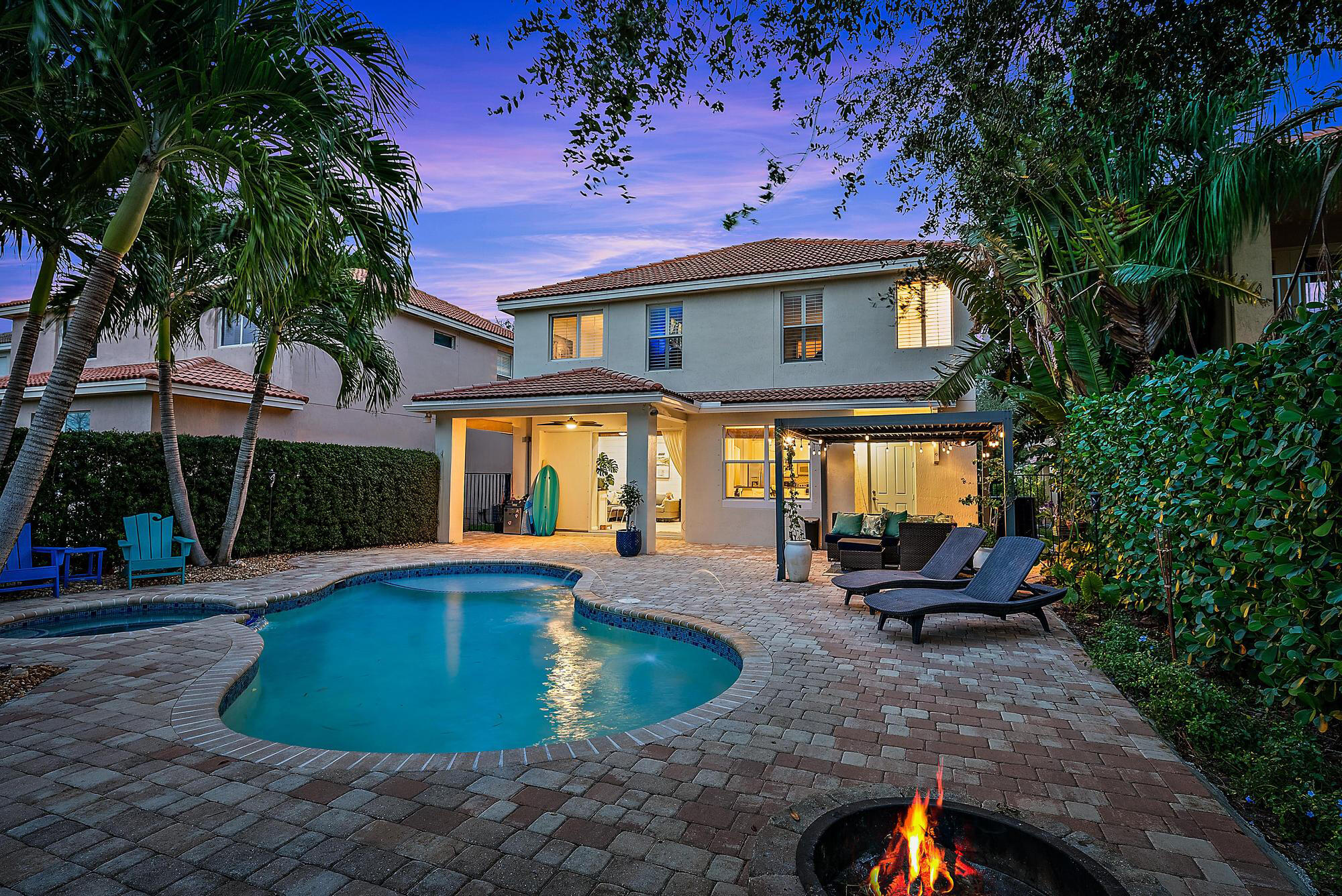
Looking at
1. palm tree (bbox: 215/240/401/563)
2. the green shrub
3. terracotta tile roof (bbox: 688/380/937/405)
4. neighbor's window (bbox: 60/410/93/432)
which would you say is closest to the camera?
the green shrub

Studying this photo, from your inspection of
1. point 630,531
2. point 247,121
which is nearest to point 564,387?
point 630,531

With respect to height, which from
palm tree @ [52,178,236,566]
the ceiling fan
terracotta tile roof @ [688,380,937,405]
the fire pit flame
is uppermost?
palm tree @ [52,178,236,566]

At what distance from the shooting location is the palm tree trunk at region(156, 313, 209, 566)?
419 inches

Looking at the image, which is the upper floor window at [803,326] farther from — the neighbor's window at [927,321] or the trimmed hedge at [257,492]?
the trimmed hedge at [257,492]

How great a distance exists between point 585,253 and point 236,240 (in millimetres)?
6021

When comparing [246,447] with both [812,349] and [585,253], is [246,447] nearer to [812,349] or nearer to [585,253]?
[585,253]

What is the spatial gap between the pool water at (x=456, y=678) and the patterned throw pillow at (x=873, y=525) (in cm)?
642

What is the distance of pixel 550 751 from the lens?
4.07 metres

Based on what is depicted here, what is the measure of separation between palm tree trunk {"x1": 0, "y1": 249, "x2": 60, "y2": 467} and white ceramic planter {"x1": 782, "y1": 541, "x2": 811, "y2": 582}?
376 inches

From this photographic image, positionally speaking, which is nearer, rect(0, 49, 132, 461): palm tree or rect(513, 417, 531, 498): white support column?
rect(0, 49, 132, 461): palm tree

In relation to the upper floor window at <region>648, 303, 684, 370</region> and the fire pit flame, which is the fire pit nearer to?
the fire pit flame

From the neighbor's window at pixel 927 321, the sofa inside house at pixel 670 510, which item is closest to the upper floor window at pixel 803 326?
the neighbor's window at pixel 927 321

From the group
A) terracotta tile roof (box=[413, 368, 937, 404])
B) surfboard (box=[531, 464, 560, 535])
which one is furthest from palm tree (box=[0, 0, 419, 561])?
surfboard (box=[531, 464, 560, 535])

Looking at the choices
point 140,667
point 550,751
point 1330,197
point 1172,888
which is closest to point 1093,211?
point 1330,197
